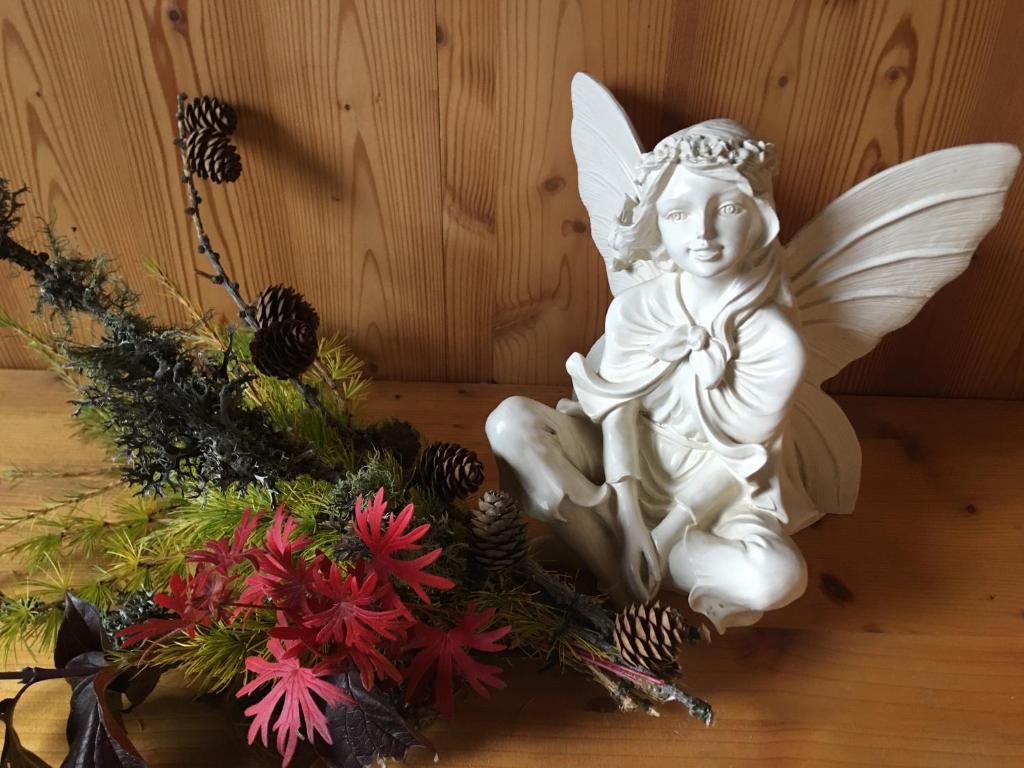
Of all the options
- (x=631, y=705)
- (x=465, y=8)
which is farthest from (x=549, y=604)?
(x=465, y=8)

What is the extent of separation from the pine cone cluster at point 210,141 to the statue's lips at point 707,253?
54 cm

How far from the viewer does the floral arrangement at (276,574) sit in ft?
2.24

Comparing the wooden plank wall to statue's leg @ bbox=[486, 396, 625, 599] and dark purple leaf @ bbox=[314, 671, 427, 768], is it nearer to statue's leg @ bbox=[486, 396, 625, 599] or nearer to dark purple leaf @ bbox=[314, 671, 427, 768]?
statue's leg @ bbox=[486, 396, 625, 599]

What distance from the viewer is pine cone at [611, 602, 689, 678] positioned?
742mm

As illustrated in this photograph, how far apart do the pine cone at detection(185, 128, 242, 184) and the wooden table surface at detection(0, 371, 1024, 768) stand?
45 centimetres

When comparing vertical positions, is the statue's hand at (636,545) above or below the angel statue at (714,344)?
below

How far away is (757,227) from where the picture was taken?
77 centimetres

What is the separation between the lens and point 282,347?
0.81 meters

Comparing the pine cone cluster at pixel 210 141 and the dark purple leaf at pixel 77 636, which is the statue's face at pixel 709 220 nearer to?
the pine cone cluster at pixel 210 141

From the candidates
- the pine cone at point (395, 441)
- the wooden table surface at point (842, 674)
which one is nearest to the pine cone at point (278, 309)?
the pine cone at point (395, 441)

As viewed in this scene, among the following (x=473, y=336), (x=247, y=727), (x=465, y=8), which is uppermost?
(x=465, y=8)

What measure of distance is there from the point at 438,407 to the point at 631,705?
0.55 metres

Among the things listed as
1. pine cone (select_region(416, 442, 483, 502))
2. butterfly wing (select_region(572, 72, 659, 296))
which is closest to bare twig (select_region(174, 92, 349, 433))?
pine cone (select_region(416, 442, 483, 502))

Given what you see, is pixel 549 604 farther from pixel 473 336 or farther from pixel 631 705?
pixel 473 336
